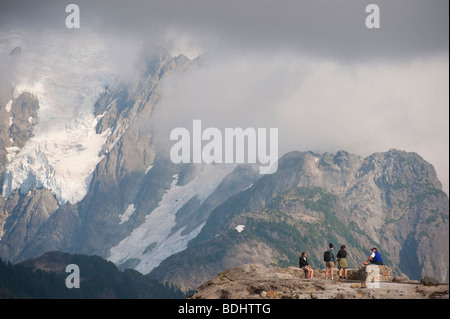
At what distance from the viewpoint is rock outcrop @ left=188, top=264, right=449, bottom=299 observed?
90750mm

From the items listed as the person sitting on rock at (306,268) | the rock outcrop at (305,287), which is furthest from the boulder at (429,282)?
the person sitting on rock at (306,268)

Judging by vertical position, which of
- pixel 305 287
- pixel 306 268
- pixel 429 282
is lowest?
pixel 305 287

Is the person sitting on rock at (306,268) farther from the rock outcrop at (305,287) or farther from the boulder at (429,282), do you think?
the boulder at (429,282)

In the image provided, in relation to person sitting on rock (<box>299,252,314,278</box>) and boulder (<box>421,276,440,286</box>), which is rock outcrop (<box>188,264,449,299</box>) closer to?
boulder (<box>421,276,440,286</box>)

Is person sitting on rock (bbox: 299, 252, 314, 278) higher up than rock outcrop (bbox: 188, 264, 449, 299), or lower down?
higher up

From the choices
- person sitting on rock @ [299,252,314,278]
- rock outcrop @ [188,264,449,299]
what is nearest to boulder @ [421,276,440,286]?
rock outcrop @ [188,264,449,299]

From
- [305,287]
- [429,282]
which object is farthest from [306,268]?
[429,282]

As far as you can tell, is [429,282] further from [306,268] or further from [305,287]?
[306,268]

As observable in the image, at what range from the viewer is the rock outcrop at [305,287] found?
3573 inches

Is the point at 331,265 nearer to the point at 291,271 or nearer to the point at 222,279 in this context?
the point at 291,271

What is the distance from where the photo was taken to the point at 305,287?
317 feet
